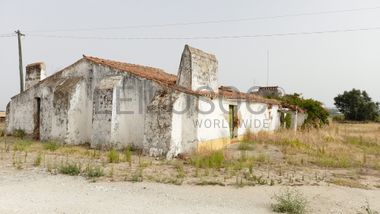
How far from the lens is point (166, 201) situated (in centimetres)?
724

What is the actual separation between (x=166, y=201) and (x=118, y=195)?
40.2 inches

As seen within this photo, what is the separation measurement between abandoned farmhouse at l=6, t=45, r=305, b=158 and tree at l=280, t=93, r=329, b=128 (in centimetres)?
1112

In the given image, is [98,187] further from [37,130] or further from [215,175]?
[37,130]

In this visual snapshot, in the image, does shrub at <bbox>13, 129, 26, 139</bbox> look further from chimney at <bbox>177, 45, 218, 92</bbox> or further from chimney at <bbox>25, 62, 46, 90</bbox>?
chimney at <bbox>177, 45, 218, 92</bbox>

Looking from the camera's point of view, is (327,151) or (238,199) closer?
(238,199)

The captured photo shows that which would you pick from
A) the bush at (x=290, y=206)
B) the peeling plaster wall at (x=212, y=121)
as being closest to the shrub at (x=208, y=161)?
the peeling plaster wall at (x=212, y=121)

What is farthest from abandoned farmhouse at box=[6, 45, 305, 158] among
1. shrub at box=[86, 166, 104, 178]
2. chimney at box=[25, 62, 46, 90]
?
shrub at box=[86, 166, 104, 178]

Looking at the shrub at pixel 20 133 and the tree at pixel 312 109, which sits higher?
the tree at pixel 312 109

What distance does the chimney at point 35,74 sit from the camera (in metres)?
19.2

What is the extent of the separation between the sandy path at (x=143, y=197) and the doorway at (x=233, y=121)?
27.2 feet

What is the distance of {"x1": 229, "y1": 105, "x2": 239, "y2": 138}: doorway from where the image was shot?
16.8 metres

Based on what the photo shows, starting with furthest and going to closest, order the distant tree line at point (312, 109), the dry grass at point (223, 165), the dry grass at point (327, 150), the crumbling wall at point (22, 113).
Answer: the distant tree line at point (312, 109) → the crumbling wall at point (22, 113) → the dry grass at point (327, 150) → the dry grass at point (223, 165)

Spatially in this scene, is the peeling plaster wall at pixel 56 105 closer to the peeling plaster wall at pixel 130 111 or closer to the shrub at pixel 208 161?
the peeling plaster wall at pixel 130 111

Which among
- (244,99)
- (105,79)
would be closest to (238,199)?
(105,79)
